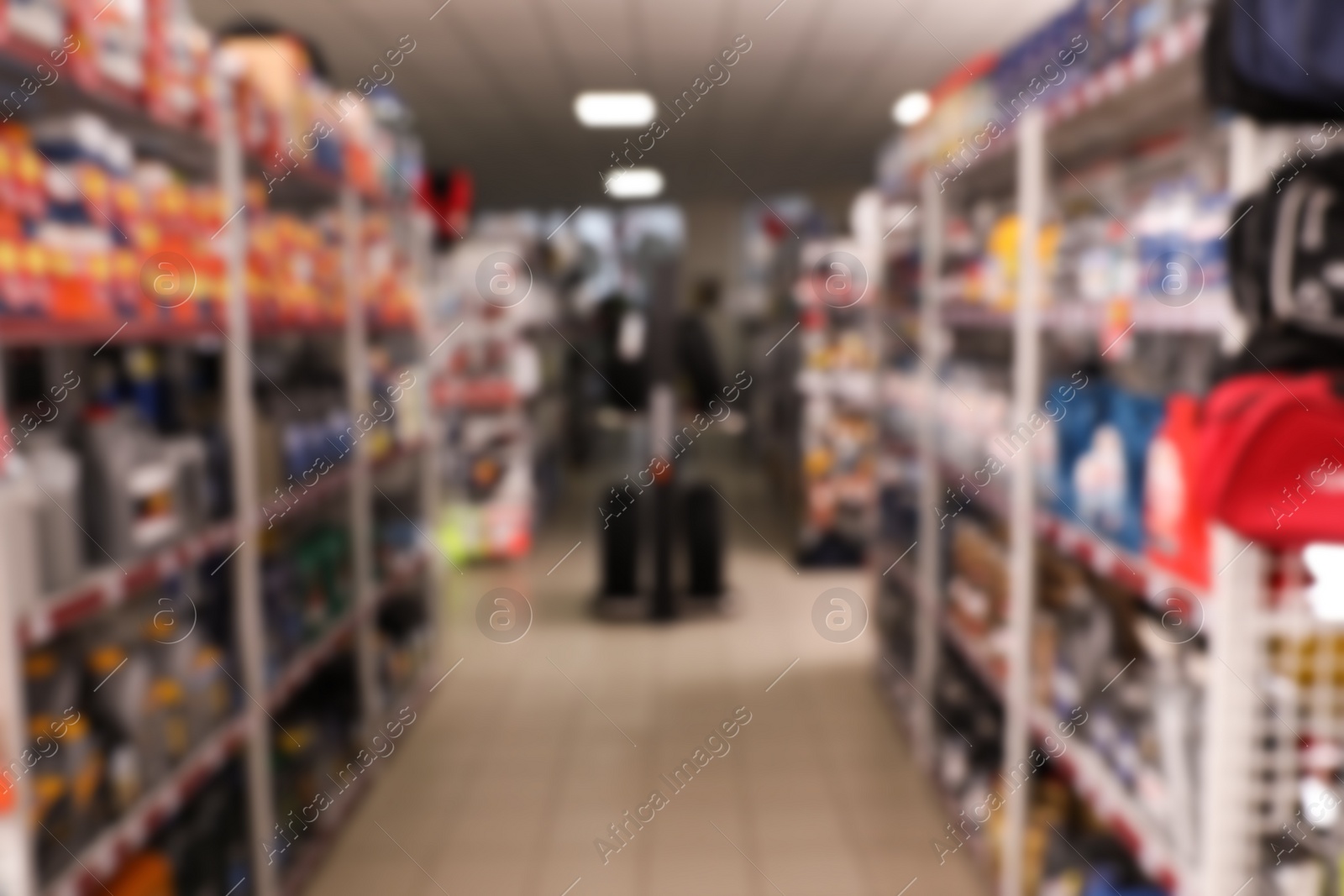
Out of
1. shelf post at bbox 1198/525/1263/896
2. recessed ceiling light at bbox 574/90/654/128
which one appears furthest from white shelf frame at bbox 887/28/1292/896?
recessed ceiling light at bbox 574/90/654/128

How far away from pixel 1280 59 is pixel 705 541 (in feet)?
15.9

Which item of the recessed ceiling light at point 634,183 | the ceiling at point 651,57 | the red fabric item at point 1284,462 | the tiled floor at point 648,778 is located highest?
the recessed ceiling light at point 634,183

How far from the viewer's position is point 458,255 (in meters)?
7.37

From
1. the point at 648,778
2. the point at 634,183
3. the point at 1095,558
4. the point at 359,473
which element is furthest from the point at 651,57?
the point at 634,183

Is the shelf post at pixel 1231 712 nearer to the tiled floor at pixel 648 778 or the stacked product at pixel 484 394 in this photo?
the tiled floor at pixel 648 778

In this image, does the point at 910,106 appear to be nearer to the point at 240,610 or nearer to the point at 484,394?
the point at 484,394

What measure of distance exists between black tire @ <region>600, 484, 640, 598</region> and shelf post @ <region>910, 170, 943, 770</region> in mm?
2205

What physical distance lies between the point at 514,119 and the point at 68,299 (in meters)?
6.30

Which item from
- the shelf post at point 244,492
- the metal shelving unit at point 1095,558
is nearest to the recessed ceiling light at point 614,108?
the metal shelving unit at point 1095,558

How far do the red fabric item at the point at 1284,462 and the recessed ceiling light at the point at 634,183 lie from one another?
31.8 ft

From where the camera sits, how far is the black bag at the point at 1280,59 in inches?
57.9

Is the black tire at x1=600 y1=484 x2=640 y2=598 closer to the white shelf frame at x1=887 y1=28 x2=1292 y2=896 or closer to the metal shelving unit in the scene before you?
the metal shelving unit

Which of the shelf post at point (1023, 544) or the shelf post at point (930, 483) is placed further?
the shelf post at point (930, 483)

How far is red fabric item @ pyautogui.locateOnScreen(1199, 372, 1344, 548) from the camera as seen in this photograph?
59.9 inches
